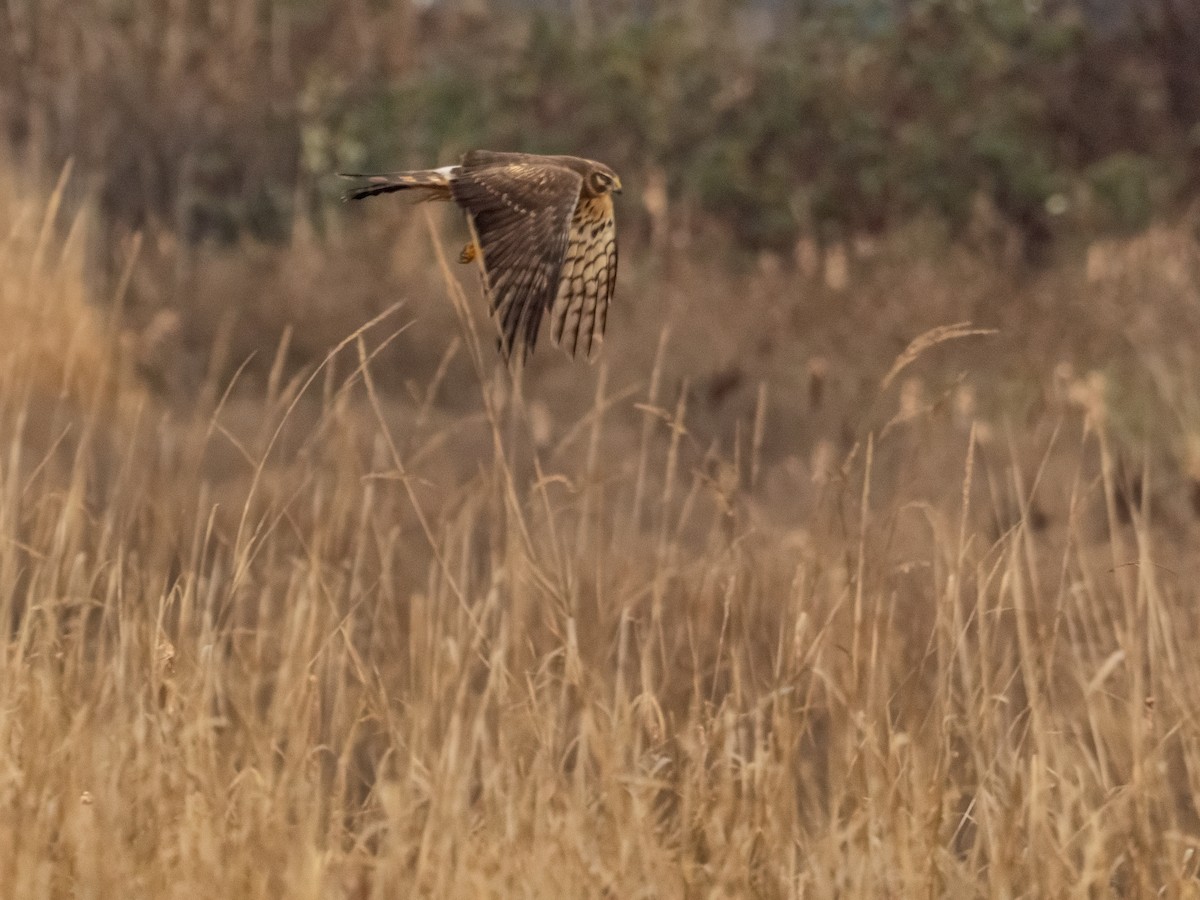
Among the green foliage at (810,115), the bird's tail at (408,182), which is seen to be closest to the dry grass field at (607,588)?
the bird's tail at (408,182)

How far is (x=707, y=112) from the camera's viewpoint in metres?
8.86

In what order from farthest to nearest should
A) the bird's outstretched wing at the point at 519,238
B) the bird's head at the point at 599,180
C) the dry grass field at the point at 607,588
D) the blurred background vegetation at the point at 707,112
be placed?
1. the blurred background vegetation at the point at 707,112
2. the dry grass field at the point at 607,588
3. the bird's head at the point at 599,180
4. the bird's outstretched wing at the point at 519,238

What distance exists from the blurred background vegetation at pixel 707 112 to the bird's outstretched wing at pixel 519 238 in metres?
5.96

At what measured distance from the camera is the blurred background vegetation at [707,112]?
8320 mm

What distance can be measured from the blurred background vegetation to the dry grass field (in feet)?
2.38

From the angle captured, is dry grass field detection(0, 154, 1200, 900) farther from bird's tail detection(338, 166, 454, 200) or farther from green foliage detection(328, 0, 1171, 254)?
green foliage detection(328, 0, 1171, 254)

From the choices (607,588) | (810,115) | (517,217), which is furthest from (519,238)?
(810,115)

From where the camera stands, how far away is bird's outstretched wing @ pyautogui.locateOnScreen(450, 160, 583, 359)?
6.11ft

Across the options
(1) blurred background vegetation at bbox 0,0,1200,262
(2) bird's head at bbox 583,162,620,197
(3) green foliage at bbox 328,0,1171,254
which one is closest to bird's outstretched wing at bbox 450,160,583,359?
(2) bird's head at bbox 583,162,620,197

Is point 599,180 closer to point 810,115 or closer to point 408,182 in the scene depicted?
point 408,182

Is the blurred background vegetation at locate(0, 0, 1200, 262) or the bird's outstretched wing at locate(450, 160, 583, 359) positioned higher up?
the bird's outstretched wing at locate(450, 160, 583, 359)

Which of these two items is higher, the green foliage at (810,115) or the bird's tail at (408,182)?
the bird's tail at (408,182)

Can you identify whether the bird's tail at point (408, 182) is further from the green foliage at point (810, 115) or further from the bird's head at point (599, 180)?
the green foliage at point (810, 115)

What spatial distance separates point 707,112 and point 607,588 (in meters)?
5.16
